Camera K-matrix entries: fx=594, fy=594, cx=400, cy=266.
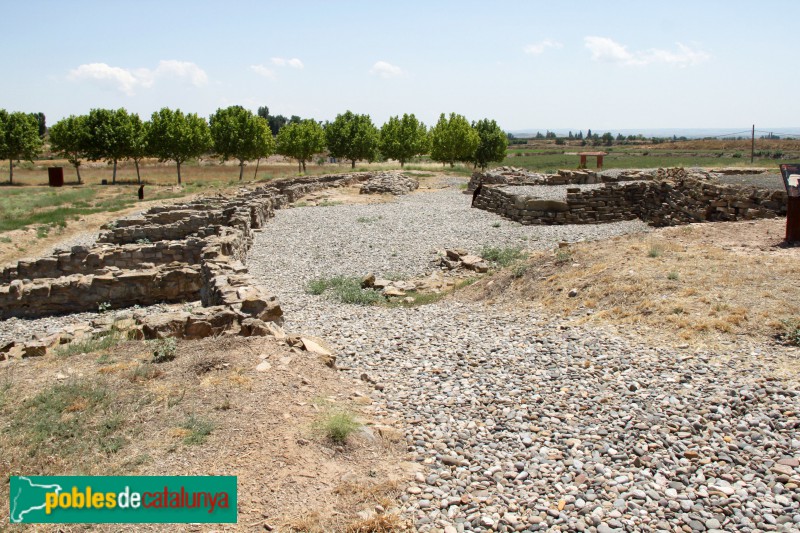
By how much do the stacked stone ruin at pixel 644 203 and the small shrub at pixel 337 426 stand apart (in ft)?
47.6

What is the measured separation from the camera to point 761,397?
6074 mm

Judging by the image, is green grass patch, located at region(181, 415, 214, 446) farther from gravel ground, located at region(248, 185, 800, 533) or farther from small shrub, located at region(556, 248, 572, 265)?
small shrub, located at region(556, 248, 572, 265)

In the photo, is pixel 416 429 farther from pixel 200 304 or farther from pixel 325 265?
pixel 325 265

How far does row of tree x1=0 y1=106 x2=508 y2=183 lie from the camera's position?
51812 mm

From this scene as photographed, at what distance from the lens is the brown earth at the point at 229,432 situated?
15.9 feet

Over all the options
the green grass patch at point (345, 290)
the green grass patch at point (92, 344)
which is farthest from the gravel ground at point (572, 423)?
the green grass patch at point (92, 344)

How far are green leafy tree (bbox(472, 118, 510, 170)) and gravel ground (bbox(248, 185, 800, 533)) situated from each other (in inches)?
2205

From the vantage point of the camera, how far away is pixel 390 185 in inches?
1423

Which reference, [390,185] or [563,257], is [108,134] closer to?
[390,185]

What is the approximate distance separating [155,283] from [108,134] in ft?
147

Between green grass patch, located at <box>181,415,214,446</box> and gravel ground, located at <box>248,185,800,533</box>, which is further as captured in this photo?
green grass patch, located at <box>181,415,214,446</box>

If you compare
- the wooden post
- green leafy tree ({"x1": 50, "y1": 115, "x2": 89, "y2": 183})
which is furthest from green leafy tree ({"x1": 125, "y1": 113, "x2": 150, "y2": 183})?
the wooden post

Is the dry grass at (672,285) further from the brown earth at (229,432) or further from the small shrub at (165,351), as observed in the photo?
the small shrub at (165,351)

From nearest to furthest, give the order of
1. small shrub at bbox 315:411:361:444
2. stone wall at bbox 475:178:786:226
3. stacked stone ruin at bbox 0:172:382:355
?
small shrub at bbox 315:411:361:444 → stacked stone ruin at bbox 0:172:382:355 → stone wall at bbox 475:178:786:226
